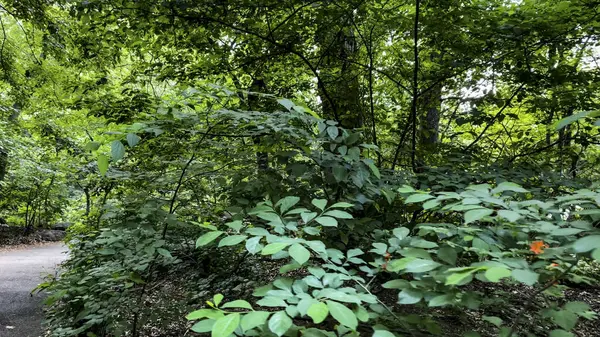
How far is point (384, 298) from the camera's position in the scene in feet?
7.92

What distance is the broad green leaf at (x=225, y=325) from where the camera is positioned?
74 cm

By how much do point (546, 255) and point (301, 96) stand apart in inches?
159

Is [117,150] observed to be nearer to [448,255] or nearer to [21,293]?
[448,255]

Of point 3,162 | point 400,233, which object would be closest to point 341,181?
point 400,233

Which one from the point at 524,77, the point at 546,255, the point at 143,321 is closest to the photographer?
the point at 546,255

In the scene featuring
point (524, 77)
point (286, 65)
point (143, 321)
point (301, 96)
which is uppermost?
point (286, 65)

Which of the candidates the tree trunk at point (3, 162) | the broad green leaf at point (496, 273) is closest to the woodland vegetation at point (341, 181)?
the broad green leaf at point (496, 273)

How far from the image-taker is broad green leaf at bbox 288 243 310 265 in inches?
34.0

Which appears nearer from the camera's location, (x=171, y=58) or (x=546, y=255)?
(x=546, y=255)

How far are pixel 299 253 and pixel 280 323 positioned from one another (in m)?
0.19

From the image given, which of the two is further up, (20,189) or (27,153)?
(27,153)

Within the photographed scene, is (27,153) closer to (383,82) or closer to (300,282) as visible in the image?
(383,82)

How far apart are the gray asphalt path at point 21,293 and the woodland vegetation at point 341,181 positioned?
4.80ft

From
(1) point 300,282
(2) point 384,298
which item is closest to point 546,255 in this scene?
(1) point 300,282
